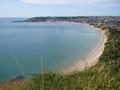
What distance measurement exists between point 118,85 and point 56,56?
5514 centimetres

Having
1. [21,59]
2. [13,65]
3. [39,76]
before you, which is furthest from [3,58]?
[39,76]

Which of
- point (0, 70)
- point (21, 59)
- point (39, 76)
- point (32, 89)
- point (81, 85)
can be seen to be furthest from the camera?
point (21, 59)

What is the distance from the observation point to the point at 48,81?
156 inches

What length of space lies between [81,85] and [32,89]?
2.41ft

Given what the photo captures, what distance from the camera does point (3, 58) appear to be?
5578cm

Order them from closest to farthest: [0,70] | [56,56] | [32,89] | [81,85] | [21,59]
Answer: [81,85] → [32,89] → [0,70] → [21,59] → [56,56]

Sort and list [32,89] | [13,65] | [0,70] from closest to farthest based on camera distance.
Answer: [32,89] → [0,70] → [13,65]

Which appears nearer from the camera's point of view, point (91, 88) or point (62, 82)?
point (91, 88)

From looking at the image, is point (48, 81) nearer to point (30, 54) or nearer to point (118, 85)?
point (118, 85)

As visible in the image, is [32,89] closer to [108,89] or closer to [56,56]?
[108,89]

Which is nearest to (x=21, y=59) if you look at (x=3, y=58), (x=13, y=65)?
(x=3, y=58)

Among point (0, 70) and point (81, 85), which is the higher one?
point (81, 85)

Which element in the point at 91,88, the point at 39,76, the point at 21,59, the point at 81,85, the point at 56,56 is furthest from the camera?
the point at 56,56

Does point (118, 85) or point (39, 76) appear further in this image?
point (39, 76)
